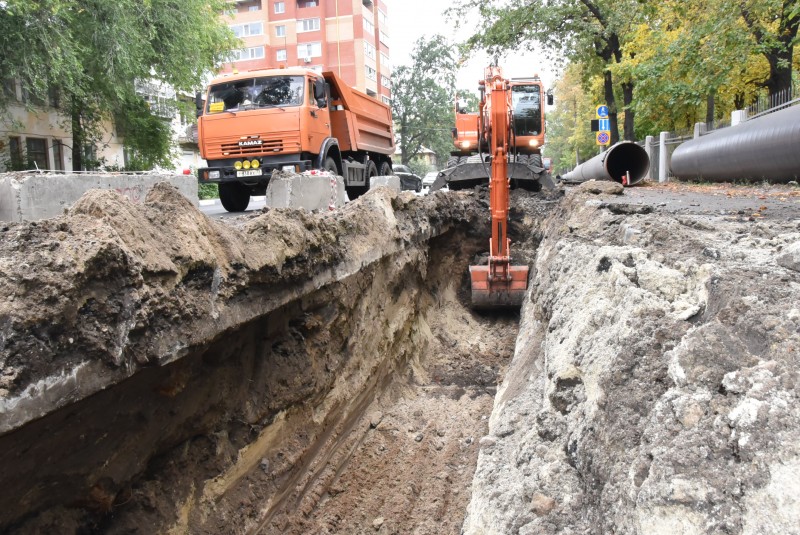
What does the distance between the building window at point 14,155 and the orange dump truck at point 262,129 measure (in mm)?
9998

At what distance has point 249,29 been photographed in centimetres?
5797

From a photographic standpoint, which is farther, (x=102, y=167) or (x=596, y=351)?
(x=102, y=167)

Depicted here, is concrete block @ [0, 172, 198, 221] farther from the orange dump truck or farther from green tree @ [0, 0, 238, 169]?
green tree @ [0, 0, 238, 169]

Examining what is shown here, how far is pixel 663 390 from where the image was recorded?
2.15 m

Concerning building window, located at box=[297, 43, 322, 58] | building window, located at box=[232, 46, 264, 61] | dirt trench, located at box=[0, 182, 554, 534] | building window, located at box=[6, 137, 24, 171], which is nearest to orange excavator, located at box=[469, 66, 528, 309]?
dirt trench, located at box=[0, 182, 554, 534]

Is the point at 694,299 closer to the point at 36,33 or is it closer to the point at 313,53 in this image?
the point at 36,33

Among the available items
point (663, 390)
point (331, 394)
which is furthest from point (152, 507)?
point (663, 390)

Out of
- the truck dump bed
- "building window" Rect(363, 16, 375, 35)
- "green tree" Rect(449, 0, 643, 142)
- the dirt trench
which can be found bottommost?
the dirt trench

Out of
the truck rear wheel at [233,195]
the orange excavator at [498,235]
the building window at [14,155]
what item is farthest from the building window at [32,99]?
the orange excavator at [498,235]

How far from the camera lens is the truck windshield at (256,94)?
1147cm

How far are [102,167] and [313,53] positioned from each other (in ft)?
125

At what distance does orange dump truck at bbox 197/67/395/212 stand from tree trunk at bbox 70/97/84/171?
28.9 ft

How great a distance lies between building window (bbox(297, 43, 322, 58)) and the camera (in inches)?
2254

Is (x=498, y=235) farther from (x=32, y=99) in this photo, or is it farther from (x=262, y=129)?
(x=32, y=99)
